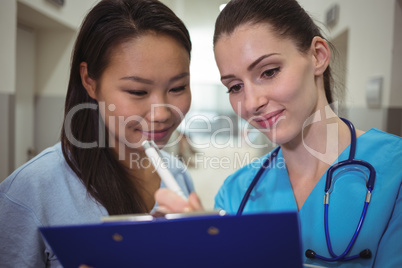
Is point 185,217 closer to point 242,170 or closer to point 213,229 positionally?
point 213,229

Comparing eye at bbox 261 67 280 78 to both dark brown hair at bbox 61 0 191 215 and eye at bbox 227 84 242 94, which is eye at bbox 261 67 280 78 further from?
dark brown hair at bbox 61 0 191 215

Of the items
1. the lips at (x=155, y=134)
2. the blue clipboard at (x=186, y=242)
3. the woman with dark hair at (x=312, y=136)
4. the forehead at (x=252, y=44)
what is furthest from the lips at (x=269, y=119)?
the blue clipboard at (x=186, y=242)

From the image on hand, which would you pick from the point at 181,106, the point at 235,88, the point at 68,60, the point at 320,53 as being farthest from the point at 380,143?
the point at 68,60

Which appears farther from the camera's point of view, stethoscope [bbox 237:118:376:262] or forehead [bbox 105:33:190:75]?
forehead [bbox 105:33:190:75]

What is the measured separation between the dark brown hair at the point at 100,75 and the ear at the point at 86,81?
0.03 ft

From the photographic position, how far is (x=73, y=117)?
2.44 ft

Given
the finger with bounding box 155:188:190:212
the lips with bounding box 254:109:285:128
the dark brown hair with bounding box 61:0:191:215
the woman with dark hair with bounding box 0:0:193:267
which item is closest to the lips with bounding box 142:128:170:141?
the woman with dark hair with bounding box 0:0:193:267

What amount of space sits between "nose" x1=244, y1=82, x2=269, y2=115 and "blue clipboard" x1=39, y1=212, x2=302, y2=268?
329mm

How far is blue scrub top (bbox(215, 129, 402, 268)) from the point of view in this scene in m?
0.56

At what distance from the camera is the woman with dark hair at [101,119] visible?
0.63 metres

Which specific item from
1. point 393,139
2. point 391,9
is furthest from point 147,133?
point 391,9

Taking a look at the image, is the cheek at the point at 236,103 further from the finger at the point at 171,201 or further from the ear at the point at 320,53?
the finger at the point at 171,201

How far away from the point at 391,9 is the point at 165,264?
3.70 feet

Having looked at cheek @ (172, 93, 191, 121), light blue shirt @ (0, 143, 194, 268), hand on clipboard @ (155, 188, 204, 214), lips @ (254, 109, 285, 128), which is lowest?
light blue shirt @ (0, 143, 194, 268)
